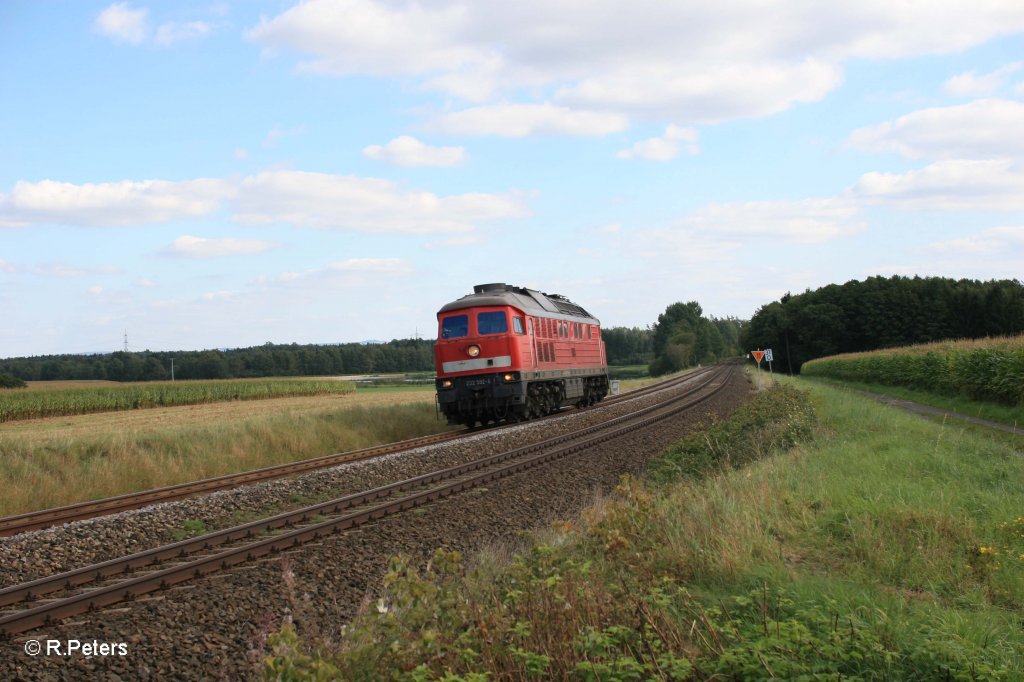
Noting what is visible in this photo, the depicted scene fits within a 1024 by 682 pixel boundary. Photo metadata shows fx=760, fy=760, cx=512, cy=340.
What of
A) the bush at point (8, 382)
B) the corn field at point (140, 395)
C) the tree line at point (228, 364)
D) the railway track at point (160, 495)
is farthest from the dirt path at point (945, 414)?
the bush at point (8, 382)

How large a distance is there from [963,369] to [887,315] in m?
70.9

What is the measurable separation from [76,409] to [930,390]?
42813 millimetres

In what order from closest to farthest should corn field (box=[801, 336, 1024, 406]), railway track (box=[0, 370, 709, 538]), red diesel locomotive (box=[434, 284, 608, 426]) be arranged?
railway track (box=[0, 370, 709, 538]), corn field (box=[801, 336, 1024, 406]), red diesel locomotive (box=[434, 284, 608, 426])

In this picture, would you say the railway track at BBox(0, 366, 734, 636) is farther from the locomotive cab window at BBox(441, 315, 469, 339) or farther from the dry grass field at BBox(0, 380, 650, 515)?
the locomotive cab window at BBox(441, 315, 469, 339)

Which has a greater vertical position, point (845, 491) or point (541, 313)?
point (541, 313)

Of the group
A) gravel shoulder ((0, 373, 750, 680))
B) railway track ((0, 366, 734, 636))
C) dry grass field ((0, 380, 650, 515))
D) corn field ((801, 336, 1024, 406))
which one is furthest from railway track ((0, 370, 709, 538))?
corn field ((801, 336, 1024, 406))

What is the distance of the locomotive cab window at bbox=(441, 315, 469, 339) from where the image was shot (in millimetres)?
22422

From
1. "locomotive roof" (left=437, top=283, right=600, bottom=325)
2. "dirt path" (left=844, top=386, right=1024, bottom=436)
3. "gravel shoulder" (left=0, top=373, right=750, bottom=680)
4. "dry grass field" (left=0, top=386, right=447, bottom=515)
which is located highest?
"locomotive roof" (left=437, top=283, right=600, bottom=325)

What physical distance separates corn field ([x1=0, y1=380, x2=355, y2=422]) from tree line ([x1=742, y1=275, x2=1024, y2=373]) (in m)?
60.3

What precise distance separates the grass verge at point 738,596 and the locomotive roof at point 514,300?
1361 centimetres

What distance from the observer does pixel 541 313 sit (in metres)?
24.5

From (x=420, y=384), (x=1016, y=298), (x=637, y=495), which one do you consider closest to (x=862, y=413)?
(x=637, y=495)

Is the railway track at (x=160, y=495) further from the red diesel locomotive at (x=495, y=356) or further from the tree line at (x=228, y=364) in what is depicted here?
the tree line at (x=228, y=364)

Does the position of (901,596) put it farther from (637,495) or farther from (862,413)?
(862,413)
